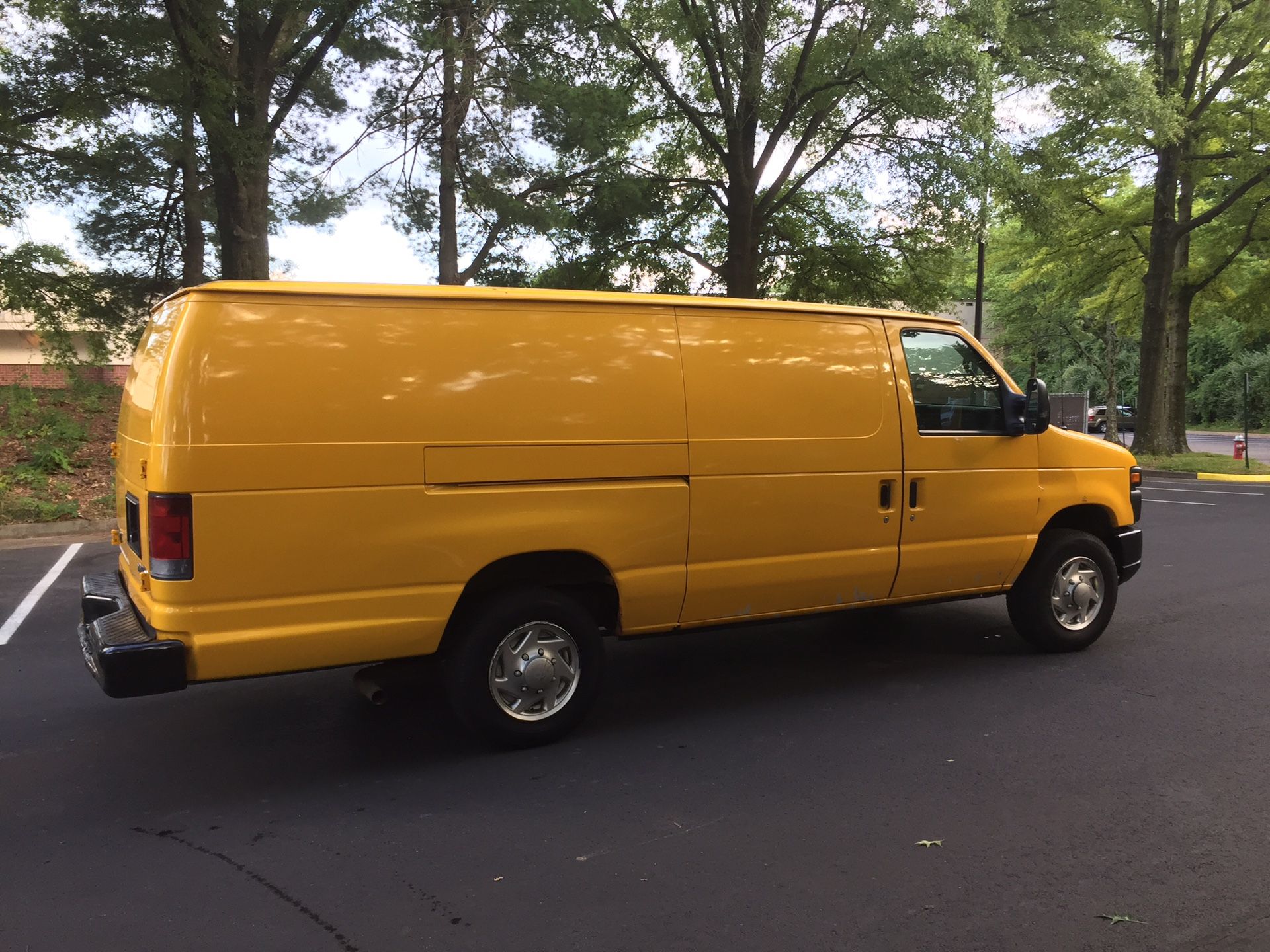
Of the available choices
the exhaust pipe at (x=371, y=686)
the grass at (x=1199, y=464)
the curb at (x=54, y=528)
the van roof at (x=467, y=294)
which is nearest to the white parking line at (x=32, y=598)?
the curb at (x=54, y=528)

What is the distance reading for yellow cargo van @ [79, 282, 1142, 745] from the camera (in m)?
3.71

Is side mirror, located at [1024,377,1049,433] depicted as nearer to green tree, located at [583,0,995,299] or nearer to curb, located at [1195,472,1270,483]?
green tree, located at [583,0,995,299]

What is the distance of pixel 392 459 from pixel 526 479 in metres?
0.60

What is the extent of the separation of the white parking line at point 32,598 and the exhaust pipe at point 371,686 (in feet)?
11.6

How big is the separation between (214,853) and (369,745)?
42.9 inches

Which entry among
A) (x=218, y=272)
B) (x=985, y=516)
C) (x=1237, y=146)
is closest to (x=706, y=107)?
(x=218, y=272)

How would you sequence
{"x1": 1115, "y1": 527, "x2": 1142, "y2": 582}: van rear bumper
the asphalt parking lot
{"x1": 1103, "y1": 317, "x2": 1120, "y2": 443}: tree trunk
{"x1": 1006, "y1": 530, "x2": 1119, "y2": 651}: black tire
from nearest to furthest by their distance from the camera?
the asphalt parking lot, {"x1": 1006, "y1": 530, "x2": 1119, "y2": 651}: black tire, {"x1": 1115, "y1": 527, "x2": 1142, "y2": 582}: van rear bumper, {"x1": 1103, "y1": 317, "x2": 1120, "y2": 443}: tree trunk

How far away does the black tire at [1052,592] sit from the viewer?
19.3 ft

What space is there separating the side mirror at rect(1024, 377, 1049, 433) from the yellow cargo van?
0.02 m

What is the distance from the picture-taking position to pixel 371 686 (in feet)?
14.2

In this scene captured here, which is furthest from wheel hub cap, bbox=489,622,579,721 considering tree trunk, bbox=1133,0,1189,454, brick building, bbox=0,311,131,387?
tree trunk, bbox=1133,0,1189,454

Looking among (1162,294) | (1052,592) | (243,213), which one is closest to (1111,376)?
(1162,294)

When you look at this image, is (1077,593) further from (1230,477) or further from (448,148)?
(1230,477)

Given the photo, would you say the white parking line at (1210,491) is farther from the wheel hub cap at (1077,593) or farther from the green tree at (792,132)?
the wheel hub cap at (1077,593)
